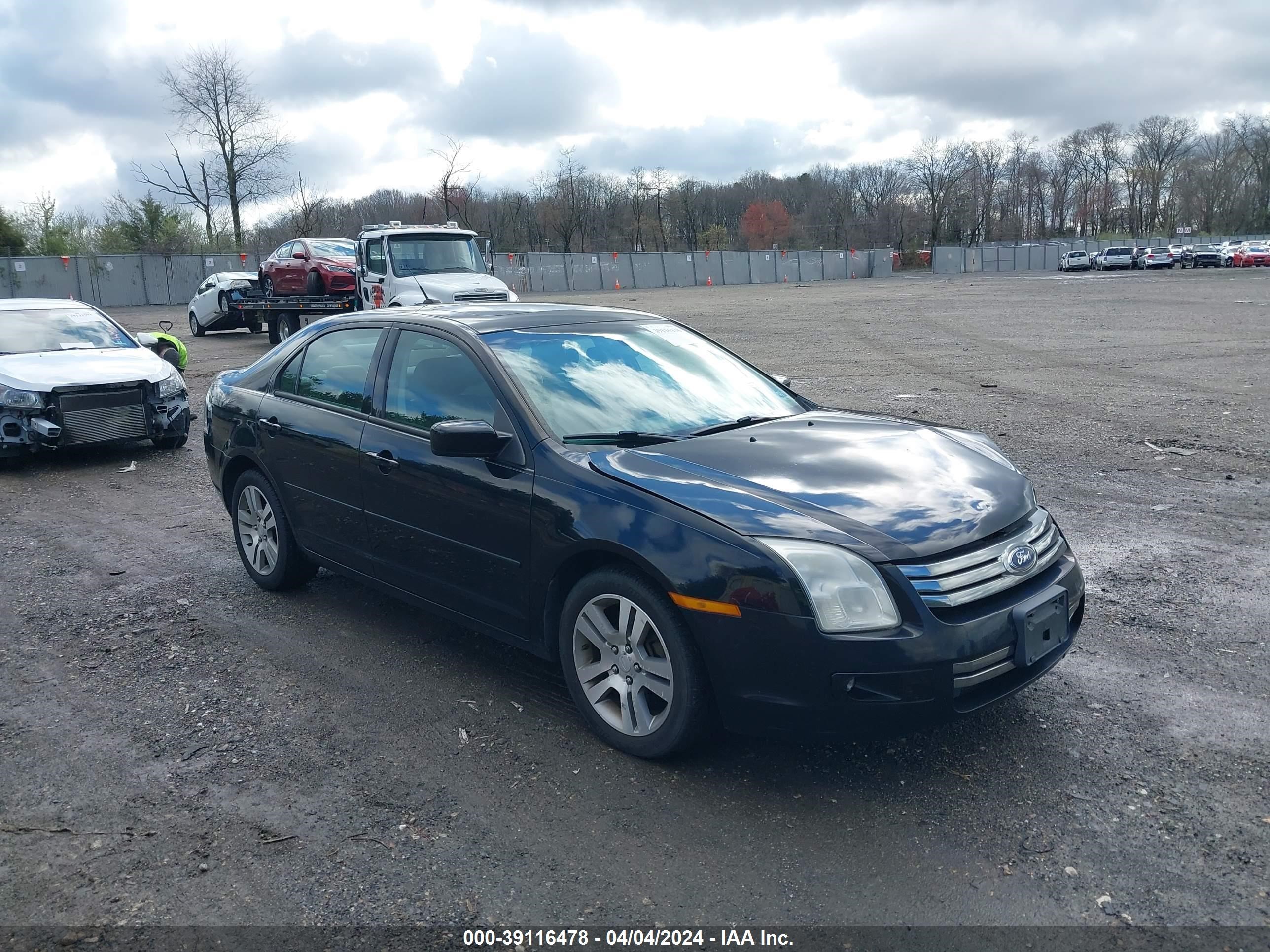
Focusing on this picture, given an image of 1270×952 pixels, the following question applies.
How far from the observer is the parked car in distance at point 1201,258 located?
6438cm

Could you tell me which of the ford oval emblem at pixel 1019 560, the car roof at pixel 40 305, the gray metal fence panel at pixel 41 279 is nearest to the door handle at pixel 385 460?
the ford oval emblem at pixel 1019 560

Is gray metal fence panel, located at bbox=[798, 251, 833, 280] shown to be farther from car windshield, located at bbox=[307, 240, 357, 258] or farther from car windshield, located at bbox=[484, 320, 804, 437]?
car windshield, located at bbox=[484, 320, 804, 437]

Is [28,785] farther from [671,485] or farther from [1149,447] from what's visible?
[1149,447]

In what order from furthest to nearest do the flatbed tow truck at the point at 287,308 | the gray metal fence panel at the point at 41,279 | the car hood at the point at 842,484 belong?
1. the gray metal fence panel at the point at 41,279
2. the flatbed tow truck at the point at 287,308
3. the car hood at the point at 842,484

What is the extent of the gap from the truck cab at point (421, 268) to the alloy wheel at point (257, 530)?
12838mm

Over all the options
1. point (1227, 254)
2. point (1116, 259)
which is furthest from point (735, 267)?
point (1227, 254)

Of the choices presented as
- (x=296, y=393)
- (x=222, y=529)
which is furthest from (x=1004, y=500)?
(x=222, y=529)

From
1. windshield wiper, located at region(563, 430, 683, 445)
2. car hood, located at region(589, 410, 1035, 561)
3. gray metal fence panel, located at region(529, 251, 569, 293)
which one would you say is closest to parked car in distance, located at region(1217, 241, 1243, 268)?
gray metal fence panel, located at region(529, 251, 569, 293)

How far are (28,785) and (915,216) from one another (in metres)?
118

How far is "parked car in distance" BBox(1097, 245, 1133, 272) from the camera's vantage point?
2729 inches

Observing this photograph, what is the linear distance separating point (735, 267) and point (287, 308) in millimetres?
53024

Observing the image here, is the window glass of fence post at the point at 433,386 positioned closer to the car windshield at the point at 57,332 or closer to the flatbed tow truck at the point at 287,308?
the car windshield at the point at 57,332

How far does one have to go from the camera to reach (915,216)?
11275cm

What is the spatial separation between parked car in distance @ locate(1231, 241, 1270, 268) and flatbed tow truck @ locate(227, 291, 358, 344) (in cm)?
6182
